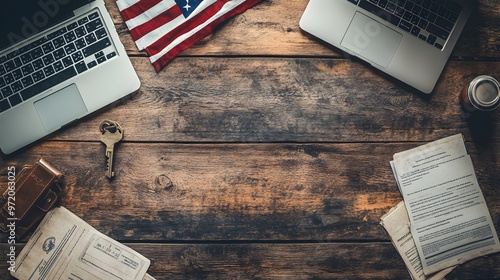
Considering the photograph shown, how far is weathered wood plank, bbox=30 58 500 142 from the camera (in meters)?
1.29

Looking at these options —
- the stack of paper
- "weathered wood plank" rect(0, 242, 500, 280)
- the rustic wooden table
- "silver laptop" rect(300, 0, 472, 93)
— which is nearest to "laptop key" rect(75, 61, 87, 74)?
the rustic wooden table

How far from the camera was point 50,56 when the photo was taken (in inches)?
48.5

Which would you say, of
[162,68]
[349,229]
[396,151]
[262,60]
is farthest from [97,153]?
[396,151]

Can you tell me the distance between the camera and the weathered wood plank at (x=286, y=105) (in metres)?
1.29

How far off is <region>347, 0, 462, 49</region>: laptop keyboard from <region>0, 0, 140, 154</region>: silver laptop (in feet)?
2.32

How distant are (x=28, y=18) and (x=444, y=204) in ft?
4.10

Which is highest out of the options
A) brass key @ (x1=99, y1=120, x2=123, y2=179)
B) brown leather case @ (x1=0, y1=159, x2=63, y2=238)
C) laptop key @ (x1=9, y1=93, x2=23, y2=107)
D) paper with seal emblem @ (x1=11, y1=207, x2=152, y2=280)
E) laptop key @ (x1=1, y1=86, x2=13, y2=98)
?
laptop key @ (x1=1, y1=86, x2=13, y2=98)

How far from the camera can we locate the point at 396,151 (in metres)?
1.30

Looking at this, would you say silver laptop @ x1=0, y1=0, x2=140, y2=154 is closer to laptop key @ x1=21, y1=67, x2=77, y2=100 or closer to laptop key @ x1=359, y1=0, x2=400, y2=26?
laptop key @ x1=21, y1=67, x2=77, y2=100

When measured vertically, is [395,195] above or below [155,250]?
above

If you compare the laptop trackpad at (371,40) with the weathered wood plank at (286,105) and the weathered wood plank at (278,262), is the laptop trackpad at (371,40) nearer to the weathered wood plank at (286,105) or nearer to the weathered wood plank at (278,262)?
the weathered wood plank at (286,105)

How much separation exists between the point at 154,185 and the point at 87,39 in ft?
1.43

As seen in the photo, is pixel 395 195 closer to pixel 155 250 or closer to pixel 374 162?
pixel 374 162

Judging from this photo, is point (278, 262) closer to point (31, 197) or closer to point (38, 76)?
point (31, 197)
